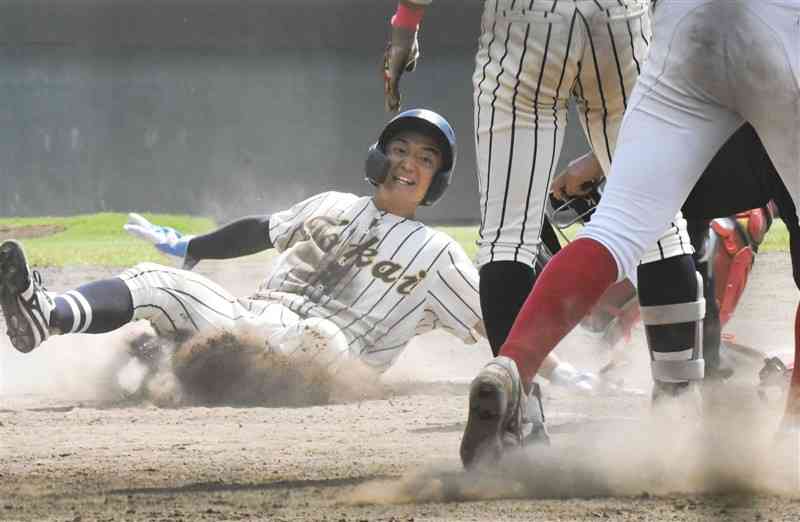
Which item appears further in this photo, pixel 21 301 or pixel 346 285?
pixel 346 285

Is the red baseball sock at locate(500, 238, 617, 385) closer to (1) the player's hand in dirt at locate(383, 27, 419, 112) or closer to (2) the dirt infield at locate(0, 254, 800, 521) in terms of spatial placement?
(2) the dirt infield at locate(0, 254, 800, 521)

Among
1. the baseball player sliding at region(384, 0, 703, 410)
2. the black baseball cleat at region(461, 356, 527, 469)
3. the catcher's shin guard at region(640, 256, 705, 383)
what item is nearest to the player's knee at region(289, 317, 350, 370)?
the baseball player sliding at region(384, 0, 703, 410)

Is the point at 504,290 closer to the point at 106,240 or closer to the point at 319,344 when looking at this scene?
the point at 319,344

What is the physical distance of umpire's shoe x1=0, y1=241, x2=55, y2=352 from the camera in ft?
13.2

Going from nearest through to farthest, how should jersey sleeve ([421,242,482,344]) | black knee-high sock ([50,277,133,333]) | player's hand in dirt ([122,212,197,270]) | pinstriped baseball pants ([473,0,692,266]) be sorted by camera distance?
pinstriped baseball pants ([473,0,692,266]), black knee-high sock ([50,277,133,333]), jersey sleeve ([421,242,482,344]), player's hand in dirt ([122,212,197,270])

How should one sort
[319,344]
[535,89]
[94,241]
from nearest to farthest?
[535,89] < [319,344] < [94,241]

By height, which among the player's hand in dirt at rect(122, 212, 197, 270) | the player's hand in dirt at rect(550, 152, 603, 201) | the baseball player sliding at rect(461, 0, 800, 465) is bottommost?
the player's hand in dirt at rect(122, 212, 197, 270)

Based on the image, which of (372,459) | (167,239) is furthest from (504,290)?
(167,239)

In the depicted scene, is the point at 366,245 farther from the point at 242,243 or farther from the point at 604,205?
the point at 604,205

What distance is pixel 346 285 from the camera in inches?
179

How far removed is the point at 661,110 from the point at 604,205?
204 mm

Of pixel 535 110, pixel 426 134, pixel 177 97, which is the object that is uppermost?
pixel 535 110

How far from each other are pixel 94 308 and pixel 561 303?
2053mm

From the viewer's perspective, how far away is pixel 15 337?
13.6 feet
